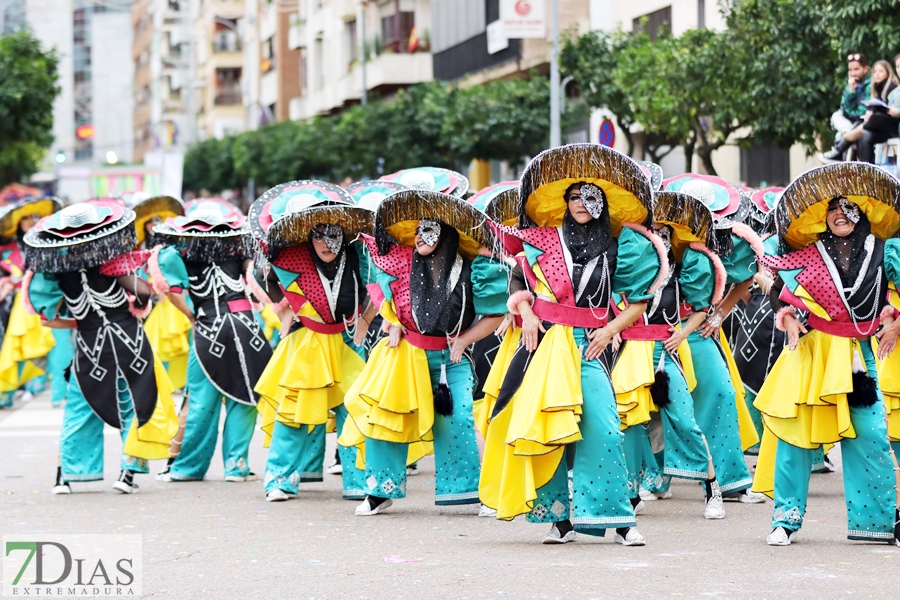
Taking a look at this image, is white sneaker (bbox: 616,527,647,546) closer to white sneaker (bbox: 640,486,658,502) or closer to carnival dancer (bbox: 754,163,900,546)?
carnival dancer (bbox: 754,163,900,546)

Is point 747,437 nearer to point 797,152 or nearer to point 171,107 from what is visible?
point 797,152

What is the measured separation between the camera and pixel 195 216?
38.1 feet

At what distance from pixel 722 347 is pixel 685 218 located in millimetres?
1253

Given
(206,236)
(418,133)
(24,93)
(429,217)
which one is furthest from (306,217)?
(24,93)

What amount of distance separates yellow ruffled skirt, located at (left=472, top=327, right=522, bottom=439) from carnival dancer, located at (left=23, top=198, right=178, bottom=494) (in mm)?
2831

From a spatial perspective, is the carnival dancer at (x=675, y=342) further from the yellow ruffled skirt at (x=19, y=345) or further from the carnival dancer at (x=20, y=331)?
the yellow ruffled skirt at (x=19, y=345)

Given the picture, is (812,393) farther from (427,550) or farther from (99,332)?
(99,332)

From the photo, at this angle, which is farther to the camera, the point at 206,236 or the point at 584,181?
the point at 206,236

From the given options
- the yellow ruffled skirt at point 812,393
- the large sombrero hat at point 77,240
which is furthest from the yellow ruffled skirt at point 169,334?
the yellow ruffled skirt at point 812,393

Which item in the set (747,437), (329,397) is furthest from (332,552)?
(747,437)

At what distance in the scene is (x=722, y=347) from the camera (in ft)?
34.6

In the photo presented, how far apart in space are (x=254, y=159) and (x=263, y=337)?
42.9m

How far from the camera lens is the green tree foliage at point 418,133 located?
33.9 m

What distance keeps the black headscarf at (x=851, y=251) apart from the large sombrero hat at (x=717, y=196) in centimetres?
181
